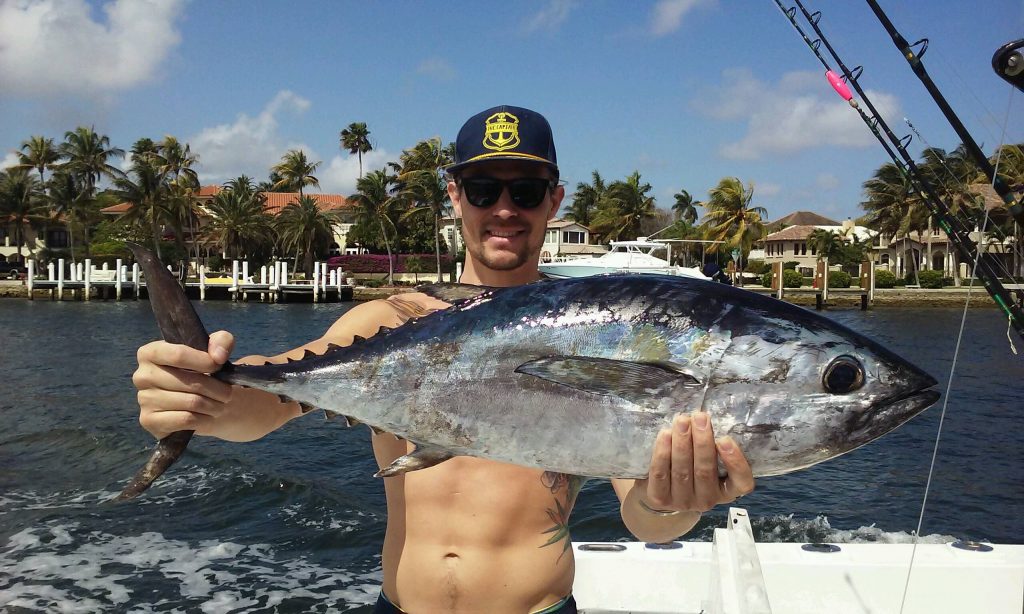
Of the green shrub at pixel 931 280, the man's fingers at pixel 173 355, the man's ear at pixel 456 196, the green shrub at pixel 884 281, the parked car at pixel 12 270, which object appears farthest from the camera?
the parked car at pixel 12 270

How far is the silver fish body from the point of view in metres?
1.81

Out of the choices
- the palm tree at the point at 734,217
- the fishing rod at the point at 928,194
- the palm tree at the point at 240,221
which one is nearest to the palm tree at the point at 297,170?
the palm tree at the point at 240,221

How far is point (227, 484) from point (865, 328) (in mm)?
34739

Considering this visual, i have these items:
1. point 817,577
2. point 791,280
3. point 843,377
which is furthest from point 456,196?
point 791,280

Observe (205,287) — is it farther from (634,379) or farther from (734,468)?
(734,468)

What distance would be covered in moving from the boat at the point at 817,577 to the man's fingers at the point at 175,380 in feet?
11.1

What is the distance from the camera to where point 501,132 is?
8.54ft

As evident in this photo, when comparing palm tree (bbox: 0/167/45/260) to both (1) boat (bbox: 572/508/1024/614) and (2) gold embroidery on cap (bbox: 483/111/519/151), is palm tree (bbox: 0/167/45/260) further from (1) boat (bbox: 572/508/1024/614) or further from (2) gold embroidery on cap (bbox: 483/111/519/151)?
(2) gold embroidery on cap (bbox: 483/111/519/151)

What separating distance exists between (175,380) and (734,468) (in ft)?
5.28

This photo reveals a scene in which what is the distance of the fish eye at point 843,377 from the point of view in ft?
5.96

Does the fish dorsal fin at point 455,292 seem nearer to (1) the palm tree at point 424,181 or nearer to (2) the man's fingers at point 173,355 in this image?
(2) the man's fingers at point 173,355

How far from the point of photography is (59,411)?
15.7 metres

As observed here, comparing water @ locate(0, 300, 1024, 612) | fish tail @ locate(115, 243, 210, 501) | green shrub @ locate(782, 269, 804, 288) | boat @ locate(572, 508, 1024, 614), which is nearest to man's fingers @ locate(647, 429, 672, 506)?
fish tail @ locate(115, 243, 210, 501)

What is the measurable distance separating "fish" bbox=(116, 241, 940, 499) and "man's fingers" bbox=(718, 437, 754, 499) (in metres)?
0.03
